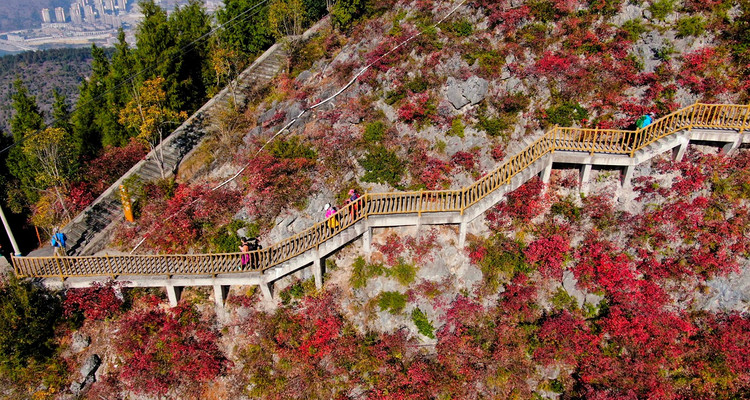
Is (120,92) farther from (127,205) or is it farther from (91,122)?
(127,205)

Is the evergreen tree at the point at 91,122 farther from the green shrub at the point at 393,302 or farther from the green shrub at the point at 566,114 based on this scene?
the green shrub at the point at 566,114

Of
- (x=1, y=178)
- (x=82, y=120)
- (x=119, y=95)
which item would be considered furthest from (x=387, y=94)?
(x=1, y=178)

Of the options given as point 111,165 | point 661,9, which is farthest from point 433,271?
point 111,165

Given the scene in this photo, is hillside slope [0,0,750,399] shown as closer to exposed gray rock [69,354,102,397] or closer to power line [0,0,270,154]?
exposed gray rock [69,354,102,397]

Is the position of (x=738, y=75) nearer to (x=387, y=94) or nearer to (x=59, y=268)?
(x=387, y=94)

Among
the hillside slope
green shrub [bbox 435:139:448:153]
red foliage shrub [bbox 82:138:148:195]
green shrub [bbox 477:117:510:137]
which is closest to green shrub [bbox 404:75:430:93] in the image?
the hillside slope
